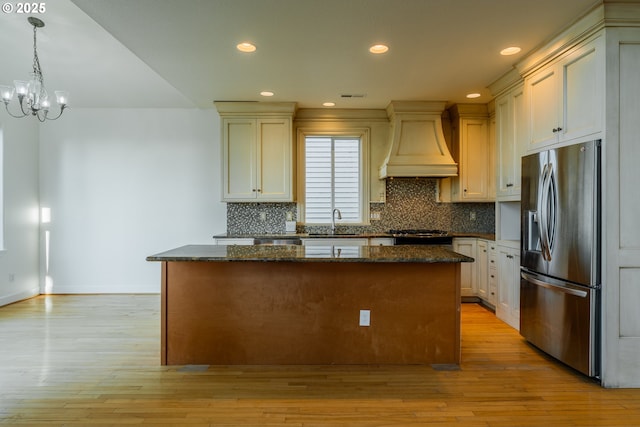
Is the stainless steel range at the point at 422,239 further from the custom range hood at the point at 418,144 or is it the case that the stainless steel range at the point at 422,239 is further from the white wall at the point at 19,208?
the white wall at the point at 19,208

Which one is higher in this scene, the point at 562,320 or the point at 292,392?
the point at 562,320

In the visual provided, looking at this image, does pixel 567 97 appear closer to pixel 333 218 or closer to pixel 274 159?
pixel 333 218

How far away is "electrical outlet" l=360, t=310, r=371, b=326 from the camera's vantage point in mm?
2771

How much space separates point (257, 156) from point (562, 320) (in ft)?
11.9

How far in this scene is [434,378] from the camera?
2.56 meters

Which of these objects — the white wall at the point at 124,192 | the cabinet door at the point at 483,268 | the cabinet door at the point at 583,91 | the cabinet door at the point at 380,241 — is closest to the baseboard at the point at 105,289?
the white wall at the point at 124,192

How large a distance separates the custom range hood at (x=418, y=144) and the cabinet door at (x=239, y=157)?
1739 millimetres

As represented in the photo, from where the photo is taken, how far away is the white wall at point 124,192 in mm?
5172

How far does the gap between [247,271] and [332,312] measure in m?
0.73

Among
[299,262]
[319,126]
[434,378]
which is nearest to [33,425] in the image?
[299,262]

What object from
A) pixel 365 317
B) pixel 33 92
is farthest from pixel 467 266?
pixel 33 92

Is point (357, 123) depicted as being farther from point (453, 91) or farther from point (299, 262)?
point (299, 262)

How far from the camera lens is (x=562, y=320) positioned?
270cm

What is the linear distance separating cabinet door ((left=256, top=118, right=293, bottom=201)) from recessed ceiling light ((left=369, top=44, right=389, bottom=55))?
6.00 ft
